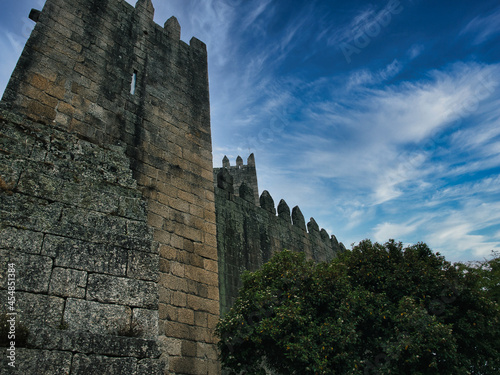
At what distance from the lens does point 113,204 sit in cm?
446

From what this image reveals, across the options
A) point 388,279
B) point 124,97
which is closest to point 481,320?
point 388,279

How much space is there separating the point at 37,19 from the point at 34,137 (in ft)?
12.3

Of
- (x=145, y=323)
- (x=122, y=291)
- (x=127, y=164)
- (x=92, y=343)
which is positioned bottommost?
(x=92, y=343)

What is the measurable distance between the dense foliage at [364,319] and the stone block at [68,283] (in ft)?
11.6

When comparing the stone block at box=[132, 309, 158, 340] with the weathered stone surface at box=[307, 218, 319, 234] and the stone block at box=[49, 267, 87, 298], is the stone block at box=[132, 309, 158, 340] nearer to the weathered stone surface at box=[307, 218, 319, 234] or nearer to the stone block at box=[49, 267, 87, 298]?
the stone block at box=[49, 267, 87, 298]

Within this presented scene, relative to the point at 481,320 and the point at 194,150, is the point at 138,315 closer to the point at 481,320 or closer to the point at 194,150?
the point at 194,150

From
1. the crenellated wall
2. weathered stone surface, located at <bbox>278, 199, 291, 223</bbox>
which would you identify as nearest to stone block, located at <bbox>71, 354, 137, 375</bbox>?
the crenellated wall

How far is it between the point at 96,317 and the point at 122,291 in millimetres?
374

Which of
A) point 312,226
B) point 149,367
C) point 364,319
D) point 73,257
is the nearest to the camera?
point 149,367

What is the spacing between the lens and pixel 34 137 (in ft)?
14.7

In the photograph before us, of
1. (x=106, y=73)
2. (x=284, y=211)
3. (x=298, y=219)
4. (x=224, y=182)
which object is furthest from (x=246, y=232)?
(x=106, y=73)

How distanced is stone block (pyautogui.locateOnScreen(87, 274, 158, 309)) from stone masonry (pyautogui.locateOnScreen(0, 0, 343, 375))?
0.01 metres

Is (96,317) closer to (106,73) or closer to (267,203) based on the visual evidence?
(106,73)

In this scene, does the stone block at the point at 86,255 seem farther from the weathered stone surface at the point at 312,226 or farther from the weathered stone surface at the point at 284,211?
the weathered stone surface at the point at 312,226
